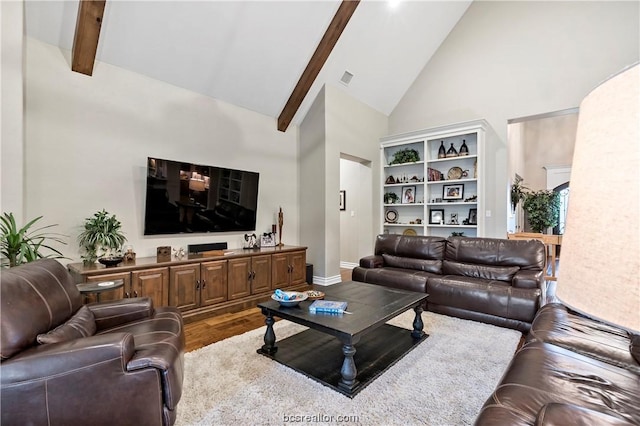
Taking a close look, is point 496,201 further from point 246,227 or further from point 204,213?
point 204,213

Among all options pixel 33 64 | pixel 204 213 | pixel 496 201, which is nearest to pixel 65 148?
pixel 33 64

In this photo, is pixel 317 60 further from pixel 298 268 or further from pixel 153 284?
pixel 153 284

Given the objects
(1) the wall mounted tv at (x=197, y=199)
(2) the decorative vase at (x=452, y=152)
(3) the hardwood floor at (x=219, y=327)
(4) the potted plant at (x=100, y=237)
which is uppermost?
(2) the decorative vase at (x=452, y=152)

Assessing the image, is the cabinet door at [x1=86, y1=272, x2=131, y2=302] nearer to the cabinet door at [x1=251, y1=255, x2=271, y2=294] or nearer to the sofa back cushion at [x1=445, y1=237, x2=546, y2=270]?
the cabinet door at [x1=251, y1=255, x2=271, y2=294]

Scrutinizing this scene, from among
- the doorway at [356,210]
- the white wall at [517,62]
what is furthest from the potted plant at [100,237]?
the white wall at [517,62]

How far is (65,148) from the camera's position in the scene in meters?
3.25

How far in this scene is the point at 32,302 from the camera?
5.32 ft

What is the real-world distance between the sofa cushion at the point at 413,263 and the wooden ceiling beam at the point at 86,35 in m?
4.21

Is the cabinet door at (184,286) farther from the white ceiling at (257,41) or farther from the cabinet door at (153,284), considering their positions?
the white ceiling at (257,41)

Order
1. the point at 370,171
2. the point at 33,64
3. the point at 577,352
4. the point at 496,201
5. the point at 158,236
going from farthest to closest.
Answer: the point at 370,171 → the point at 496,201 → the point at 158,236 → the point at 33,64 → the point at 577,352

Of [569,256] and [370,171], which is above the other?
[370,171]

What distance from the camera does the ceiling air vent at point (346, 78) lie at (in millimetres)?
5297

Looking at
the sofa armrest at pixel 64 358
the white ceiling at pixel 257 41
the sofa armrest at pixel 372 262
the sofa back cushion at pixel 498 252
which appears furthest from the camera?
the sofa armrest at pixel 372 262

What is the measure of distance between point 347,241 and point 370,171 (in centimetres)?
167
